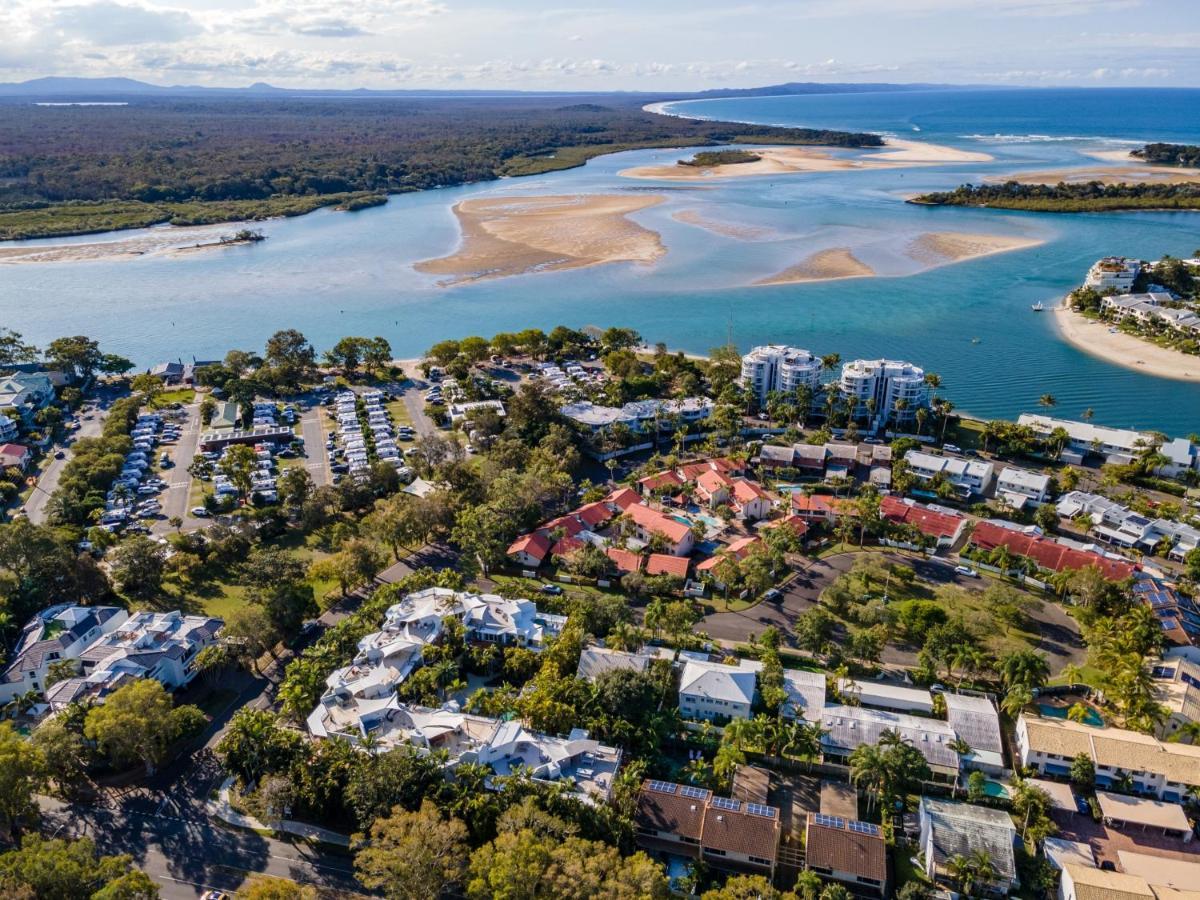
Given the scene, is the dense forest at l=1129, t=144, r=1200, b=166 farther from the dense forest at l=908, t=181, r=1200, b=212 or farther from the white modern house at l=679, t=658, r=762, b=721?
the white modern house at l=679, t=658, r=762, b=721

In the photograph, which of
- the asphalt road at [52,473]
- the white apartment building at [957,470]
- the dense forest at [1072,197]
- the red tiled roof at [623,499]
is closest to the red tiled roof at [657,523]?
the red tiled roof at [623,499]

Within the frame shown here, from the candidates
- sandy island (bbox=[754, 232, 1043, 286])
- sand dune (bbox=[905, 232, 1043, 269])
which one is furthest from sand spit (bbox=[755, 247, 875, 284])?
sand dune (bbox=[905, 232, 1043, 269])

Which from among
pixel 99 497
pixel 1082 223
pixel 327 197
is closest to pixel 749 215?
pixel 1082 223

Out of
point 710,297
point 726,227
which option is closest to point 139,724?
point 710,297

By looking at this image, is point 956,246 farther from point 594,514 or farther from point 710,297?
point 594,514

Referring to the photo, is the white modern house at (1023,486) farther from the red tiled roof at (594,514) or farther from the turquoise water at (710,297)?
the red tiled roof at (594,514)

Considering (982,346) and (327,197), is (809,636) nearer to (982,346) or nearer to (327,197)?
(982,346)
